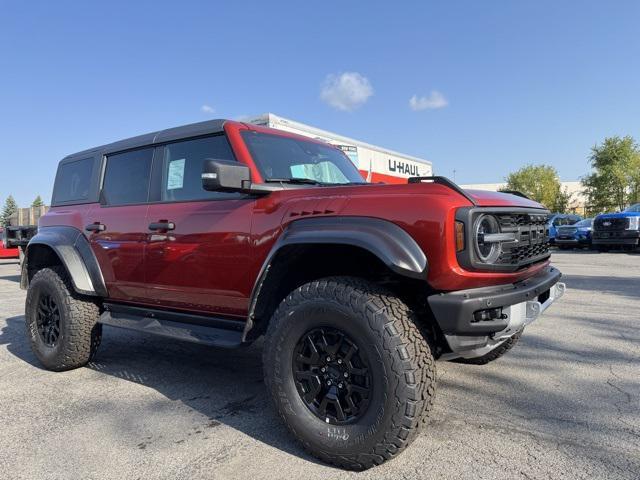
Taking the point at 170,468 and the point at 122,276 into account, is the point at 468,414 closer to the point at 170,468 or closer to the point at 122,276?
the point at 170,468

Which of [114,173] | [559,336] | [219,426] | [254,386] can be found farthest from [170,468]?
[559,336]

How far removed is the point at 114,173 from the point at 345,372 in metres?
2.95

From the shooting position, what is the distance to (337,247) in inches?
102

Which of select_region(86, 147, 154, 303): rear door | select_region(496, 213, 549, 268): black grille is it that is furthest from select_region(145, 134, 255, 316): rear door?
select_region(496, 213, 549, 268): black grille

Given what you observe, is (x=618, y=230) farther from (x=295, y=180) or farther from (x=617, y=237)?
(x=295, y=180)

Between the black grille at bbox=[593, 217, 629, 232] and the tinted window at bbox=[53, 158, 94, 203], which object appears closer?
the tinted window at bbox=[53, 158, 94, 203]

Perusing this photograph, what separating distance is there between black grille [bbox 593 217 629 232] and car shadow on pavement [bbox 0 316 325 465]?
1566 centimetres

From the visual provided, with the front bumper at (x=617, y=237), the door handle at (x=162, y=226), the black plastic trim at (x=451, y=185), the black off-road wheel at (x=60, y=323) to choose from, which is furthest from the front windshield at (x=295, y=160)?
the front bumper at (x=617, y=237)

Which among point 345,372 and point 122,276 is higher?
point 122,276

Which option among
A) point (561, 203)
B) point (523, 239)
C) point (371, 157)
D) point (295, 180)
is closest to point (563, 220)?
point (371, 157)

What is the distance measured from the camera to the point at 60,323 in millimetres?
→ 4055

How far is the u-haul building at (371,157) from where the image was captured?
863 cm

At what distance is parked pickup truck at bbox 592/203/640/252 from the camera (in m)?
15.7

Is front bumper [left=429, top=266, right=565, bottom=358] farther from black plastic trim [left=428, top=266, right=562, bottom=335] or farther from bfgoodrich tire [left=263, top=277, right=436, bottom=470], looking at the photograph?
bfgoodrich tire [left=263, top=277, right=436, bottom=470]
